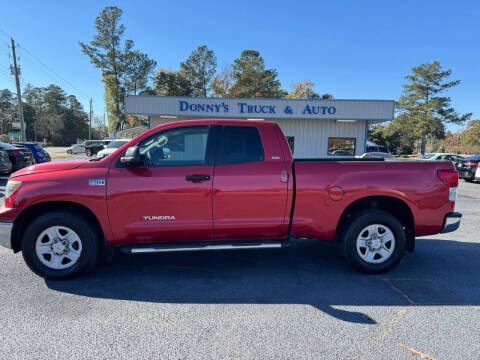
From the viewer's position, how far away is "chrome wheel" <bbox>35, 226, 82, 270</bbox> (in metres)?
3.51

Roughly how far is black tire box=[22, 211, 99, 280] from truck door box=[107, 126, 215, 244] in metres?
0.30

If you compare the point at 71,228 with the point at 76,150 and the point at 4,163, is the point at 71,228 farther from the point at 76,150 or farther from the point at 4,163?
the point at 76,150

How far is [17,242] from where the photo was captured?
11.7ft

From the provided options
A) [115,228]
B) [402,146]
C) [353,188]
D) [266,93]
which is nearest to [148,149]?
[115,228]

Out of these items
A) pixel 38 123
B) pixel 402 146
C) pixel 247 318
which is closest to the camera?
pixel 247 318

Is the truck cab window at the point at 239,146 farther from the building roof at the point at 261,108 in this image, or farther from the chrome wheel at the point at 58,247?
the building roof at the point at 261,108

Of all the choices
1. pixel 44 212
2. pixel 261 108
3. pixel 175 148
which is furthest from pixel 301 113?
pixel 44 212

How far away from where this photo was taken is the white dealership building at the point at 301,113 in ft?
55.4

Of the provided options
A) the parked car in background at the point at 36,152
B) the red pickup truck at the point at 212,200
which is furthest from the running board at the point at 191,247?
the parked car in background at the point at 36,152

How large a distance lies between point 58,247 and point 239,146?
2514 millimetres

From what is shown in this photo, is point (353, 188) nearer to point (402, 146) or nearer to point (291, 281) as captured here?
point (291, 281)

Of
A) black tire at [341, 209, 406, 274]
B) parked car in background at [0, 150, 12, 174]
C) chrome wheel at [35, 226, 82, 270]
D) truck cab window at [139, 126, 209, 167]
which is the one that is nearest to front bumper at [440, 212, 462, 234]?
black tire at [341, 209, 406, 274]

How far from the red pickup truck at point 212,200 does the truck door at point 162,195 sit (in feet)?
0.04

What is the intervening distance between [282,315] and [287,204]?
4.25 ft
